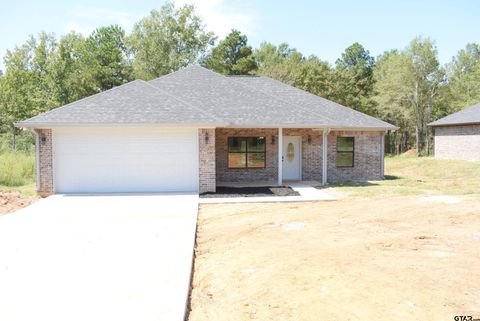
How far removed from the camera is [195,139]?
1429cm

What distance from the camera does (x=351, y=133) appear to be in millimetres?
Result: 17922

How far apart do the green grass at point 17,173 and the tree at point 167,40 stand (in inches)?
999

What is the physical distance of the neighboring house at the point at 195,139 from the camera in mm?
13938

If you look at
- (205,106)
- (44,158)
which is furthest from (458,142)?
(44,158)

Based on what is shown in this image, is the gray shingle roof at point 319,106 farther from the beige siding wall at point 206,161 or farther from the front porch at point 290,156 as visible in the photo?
the beige siding wall at point 206,161

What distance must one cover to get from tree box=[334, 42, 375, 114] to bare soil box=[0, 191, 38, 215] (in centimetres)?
3131

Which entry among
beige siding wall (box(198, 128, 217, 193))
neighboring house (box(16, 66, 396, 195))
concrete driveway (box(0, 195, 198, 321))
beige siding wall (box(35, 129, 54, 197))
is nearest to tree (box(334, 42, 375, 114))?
neighboring house (box(16, 66, 396, 195))

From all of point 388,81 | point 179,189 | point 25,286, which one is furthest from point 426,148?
point 25,286

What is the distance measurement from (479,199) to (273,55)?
148 ft

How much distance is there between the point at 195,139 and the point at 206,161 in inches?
35.6

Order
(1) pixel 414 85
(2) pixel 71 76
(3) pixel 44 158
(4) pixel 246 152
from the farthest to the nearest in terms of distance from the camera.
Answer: (2) pixel 71 76 < (1) pixel 414 85 < (4) pixel 246 152 < (3) pixel 44 158

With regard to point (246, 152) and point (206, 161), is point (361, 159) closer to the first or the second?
point (246, 152)

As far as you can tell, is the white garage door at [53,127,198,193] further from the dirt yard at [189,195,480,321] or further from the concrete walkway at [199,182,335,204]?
the dirt yard at [189,195,480,321]

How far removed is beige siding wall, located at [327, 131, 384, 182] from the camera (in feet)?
58.5
